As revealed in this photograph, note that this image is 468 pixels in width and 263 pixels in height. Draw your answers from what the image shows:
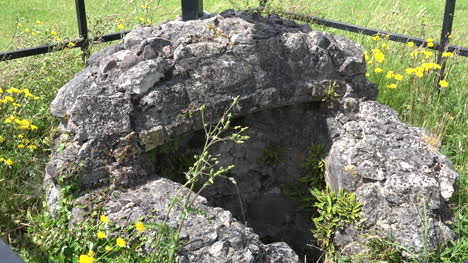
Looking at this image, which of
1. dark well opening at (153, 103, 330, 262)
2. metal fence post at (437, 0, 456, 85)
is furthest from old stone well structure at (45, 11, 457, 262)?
metal fence post at (437, 0, 456, 85)

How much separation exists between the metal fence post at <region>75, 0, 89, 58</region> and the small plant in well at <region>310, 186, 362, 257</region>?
2.62 m

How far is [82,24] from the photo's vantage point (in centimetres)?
490

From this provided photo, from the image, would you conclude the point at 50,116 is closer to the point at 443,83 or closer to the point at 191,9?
the point at 191,9

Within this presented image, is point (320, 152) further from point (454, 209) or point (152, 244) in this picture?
point (152, 244)

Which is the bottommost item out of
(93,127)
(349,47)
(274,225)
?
(274,225)

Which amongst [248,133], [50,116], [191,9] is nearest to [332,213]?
[248,133]

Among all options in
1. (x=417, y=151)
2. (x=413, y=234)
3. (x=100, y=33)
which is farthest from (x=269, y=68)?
(x=100, y=33)

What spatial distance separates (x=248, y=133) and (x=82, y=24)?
2.17m

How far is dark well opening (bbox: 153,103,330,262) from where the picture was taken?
3623mm

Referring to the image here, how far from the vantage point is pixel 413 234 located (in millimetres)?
2939

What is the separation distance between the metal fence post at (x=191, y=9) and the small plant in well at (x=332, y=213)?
138 centimetres

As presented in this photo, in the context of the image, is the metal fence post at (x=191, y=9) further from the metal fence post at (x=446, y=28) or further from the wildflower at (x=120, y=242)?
the metal fence post at (x=446, y=28)

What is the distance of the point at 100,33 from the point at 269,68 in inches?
98.4

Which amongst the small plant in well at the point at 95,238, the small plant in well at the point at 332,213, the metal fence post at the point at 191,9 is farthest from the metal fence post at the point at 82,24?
the small plant in well at the point at 332,213
